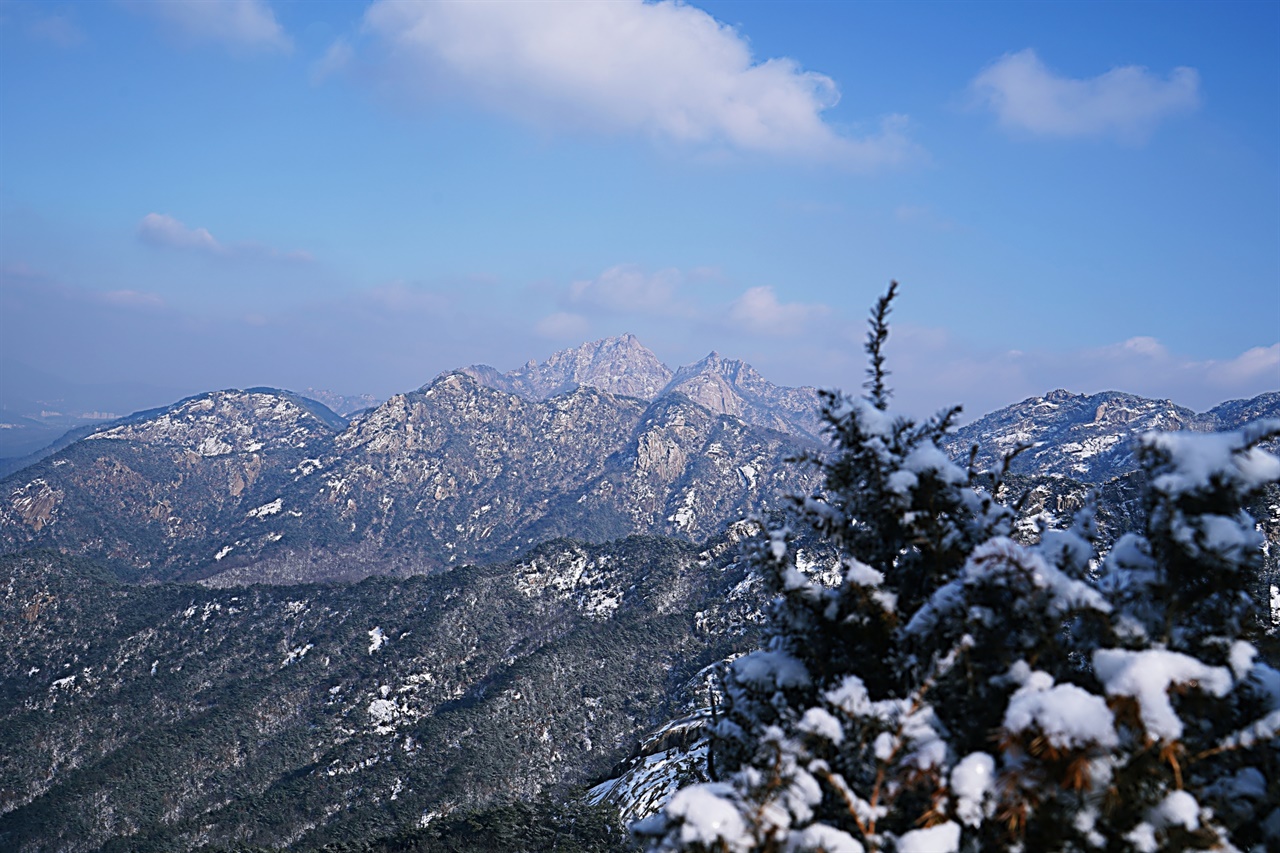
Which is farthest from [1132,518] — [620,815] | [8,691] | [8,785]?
[8,691]

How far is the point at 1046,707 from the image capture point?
7117 mm

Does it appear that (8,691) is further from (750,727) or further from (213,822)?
(750,727)

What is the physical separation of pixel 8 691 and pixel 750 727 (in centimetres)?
21238

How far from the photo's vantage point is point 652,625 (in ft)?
608

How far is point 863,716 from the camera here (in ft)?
26.5

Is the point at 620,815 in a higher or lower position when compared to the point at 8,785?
higher

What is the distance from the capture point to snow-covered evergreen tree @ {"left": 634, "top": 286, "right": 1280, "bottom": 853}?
23.4ft

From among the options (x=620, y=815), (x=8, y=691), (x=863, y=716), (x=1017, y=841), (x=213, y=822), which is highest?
(x=863, y=716)

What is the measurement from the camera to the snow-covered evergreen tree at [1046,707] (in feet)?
23.4

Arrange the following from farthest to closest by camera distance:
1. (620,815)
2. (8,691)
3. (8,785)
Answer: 1. (8,691)
2. (8,785)
3. (620,815)

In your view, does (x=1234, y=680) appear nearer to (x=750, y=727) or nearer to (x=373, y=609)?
(x=750, y=727)

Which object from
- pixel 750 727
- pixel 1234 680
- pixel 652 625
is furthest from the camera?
pixel 652 625

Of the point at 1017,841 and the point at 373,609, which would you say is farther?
the point at 373,609


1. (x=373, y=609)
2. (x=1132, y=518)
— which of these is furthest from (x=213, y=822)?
(x=1132, y=518)
